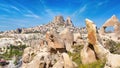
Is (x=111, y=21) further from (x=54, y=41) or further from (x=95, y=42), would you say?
(x=95, y=42)

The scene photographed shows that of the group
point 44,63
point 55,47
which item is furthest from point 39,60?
point 55,47

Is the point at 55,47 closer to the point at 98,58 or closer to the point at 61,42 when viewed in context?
the point at 61,42

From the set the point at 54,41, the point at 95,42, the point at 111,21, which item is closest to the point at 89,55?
the point at 95,42

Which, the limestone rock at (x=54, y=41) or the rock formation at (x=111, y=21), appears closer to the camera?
the limestone rock at (x=54, y=41)

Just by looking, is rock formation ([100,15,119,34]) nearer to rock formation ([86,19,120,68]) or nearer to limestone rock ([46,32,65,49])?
Result: limestone rock ([46,32,65,49])

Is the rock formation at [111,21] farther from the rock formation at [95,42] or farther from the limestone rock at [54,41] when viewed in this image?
the rock formation at [95,42]

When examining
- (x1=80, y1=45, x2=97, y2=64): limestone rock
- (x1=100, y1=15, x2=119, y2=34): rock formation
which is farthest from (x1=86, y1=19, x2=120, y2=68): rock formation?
(x1=100, y1=15, x2=119, y2=34): rock formation

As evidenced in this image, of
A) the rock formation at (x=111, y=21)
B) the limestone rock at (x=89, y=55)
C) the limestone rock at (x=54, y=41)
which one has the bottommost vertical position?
the limestone rock at (x=89, y=55)

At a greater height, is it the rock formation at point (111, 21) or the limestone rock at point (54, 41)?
the rock formation at point (111, 21)

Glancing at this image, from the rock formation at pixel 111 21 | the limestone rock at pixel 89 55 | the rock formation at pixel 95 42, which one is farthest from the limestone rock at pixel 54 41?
the rock formation at pixel 111 21

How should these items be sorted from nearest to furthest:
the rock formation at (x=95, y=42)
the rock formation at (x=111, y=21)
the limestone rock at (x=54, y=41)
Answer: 1. the rock formation at (x=95, y=42)
2. the limestone rock at (x=54, y=41)
3. the rock formation at (x=111, y=21)

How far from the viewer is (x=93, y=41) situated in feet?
71.1

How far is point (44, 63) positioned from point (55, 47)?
484 centimetres

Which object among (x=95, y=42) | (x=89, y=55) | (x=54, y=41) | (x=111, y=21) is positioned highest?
(x=111, y=21)
